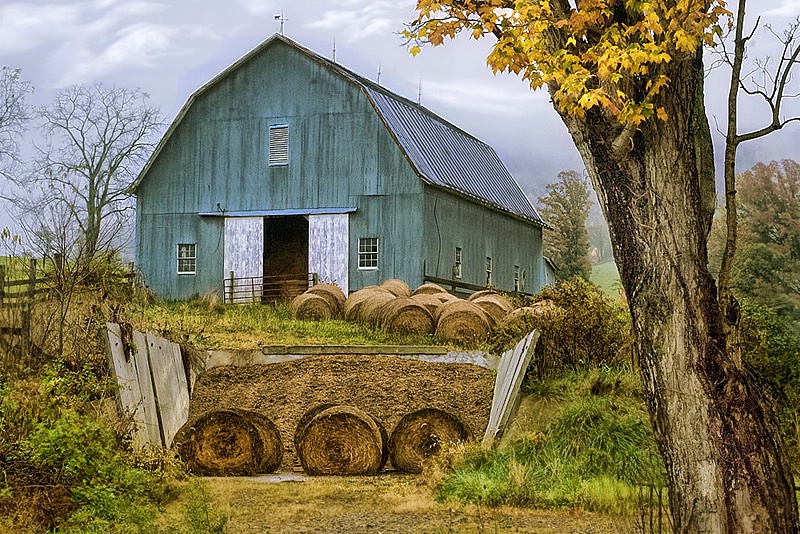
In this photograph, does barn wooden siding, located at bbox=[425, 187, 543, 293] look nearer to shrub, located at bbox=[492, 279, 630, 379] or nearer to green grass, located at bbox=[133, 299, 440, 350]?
green grass, located at bbox=[133, 299, 440, 350]

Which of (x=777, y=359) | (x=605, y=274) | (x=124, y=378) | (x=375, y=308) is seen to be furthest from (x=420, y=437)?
(x=605, y=274)

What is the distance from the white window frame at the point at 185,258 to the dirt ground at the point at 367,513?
50.8 ft

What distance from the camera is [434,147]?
92.9 feet

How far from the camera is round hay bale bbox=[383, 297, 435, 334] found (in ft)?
63.9

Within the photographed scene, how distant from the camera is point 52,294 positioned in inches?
498

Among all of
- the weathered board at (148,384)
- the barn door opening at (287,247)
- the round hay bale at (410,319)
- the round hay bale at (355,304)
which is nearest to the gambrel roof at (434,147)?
the barn door opening at (287,247)

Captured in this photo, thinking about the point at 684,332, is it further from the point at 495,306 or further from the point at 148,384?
the point at 495,306

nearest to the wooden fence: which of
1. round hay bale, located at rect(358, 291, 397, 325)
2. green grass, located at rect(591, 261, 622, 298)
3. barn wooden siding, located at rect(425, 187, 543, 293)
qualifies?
round hay bale, located at rect(358, 291, 397, 325)

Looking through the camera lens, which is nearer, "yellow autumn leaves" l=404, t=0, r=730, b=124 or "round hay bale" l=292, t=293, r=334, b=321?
"yellow autumn leaves" l=404, t=0, r=730, b=124

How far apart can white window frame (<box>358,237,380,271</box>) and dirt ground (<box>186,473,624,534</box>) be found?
1377 cm

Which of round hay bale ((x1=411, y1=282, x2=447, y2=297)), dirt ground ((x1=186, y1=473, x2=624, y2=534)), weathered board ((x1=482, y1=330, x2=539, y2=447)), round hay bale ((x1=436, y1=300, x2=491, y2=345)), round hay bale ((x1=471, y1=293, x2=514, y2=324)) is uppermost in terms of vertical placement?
round hay bale ((x1=411, y1=282, x2=447, y2=297))

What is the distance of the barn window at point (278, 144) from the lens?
86.5ft

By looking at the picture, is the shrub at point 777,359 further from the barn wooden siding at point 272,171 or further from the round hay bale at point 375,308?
the barn wooden siding at point 272,171

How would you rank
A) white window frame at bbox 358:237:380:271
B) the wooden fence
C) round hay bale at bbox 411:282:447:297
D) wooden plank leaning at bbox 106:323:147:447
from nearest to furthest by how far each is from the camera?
wooden plank leaning at bbox 106:323:147:447
the wooden fence
round hay bale at bbox 411:282:447:297
white window frame at bbox 358:237:380:271
